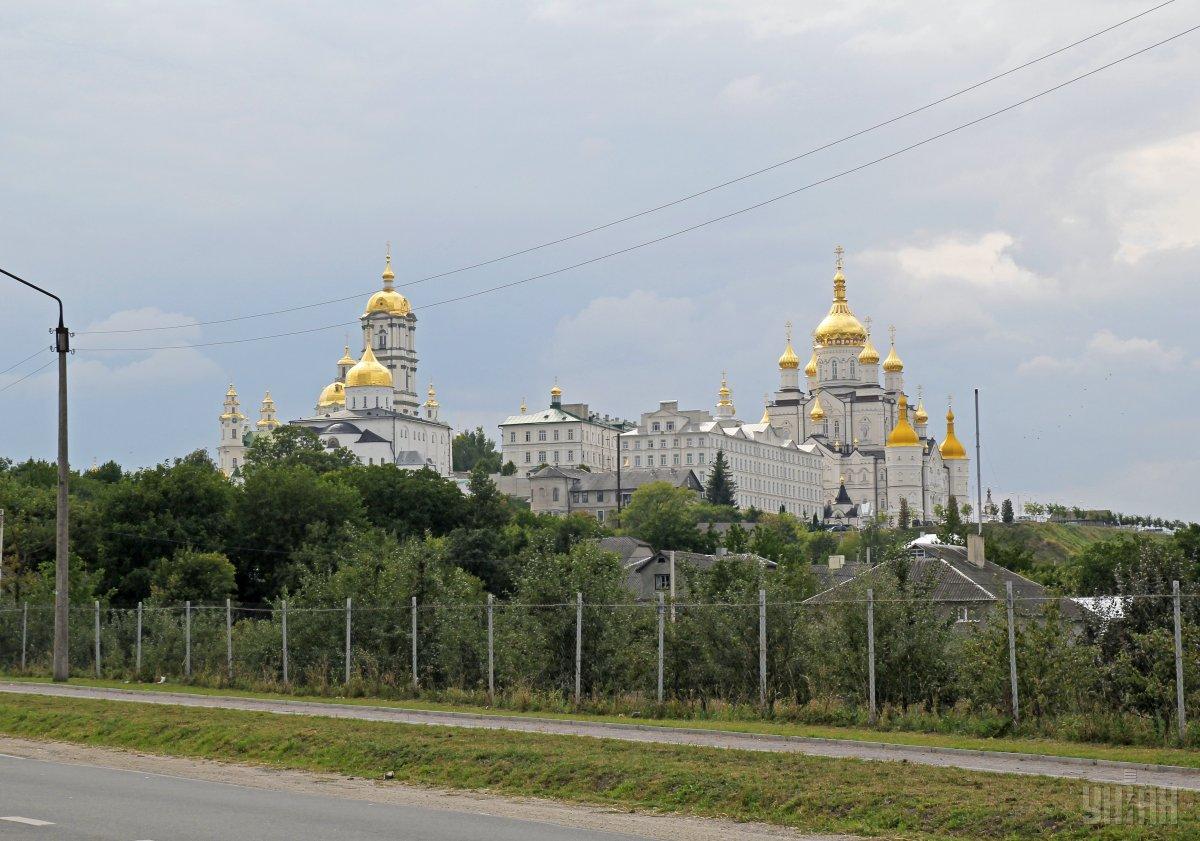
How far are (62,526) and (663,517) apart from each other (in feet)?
378

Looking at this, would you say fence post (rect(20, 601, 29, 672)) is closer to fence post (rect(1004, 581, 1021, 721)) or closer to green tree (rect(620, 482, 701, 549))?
fence post (rect(1004, 581, 1021, 721))

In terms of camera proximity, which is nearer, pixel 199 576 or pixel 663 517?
pixel 199 576

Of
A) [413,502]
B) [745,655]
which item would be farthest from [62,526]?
[413,502]

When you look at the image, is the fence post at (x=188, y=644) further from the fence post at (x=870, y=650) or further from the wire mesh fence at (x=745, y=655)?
the fence post at (x=870, y=650)

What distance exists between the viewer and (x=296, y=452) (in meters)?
143

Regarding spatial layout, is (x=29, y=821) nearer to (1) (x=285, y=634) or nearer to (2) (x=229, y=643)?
(1) (x=285, y=634)

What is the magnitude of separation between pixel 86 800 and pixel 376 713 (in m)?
10.1

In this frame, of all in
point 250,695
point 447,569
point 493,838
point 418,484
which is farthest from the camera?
point 418,484

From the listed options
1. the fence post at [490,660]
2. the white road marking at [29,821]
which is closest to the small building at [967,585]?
the fence post at [490,660]

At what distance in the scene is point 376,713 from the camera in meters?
25.6

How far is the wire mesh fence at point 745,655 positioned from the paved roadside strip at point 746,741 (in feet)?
5.58

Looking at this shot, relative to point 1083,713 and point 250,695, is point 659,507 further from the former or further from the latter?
point 1083,713

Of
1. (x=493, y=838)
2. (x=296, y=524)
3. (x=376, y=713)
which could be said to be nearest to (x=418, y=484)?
(x=296, y=524)

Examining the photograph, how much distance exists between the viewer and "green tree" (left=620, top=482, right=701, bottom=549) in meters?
140
